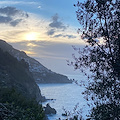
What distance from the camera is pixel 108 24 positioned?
8414 mm

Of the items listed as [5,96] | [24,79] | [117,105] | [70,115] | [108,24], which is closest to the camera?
[117,105]

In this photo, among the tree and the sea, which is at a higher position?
the tree

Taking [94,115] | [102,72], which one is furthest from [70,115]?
[102,72]

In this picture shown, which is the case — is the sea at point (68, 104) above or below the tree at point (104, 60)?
below

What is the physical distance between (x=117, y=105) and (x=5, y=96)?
892 cm

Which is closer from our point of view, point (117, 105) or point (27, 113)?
point (117, 105)

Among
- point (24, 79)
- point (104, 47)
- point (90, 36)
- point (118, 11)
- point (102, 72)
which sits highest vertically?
point (118, 11)

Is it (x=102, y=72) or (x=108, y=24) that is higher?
(x=108, y=24)

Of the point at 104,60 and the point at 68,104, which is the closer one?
the point at 104,60

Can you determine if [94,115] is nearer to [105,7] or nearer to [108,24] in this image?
[108,24]

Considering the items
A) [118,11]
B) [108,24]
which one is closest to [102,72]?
[108,24]

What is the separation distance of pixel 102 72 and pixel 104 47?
1305mm

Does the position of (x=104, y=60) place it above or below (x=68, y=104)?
above

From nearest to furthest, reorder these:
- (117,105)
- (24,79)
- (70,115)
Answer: (117,105) < (70,115) < (24,79)
